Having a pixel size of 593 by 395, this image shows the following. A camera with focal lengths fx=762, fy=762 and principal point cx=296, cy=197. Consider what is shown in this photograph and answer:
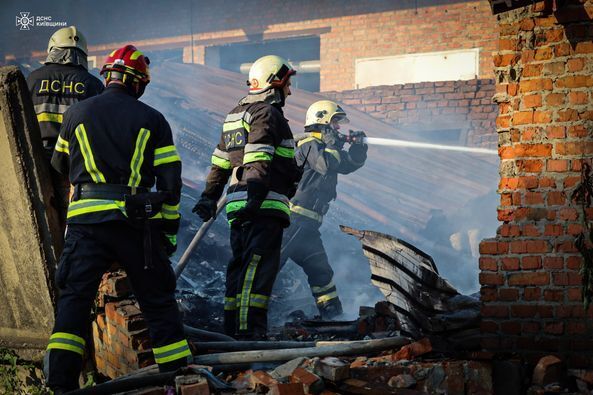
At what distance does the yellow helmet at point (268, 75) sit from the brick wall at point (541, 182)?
1707 mm

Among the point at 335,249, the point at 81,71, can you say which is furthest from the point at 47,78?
the point at 335,249

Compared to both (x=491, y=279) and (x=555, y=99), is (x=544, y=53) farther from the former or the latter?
(x=491, y=279)

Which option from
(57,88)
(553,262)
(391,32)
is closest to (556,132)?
(553,262)

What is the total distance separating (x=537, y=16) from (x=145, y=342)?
289cm

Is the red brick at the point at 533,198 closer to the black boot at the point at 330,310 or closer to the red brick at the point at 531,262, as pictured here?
the red brick at the point at 531,262

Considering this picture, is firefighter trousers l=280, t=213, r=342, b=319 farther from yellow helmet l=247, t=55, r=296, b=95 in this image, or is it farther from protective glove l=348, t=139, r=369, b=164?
yellow helmet l=247, t=55, r=296, b=95

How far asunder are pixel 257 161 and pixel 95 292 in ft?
5.03

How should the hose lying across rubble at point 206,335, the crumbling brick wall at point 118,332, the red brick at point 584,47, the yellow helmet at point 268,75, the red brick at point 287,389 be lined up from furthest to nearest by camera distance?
the yellow helmet at point 268,75 < the hose lying across rubble at point 206,335 < the crumbling brick wall at point 118,332 < the red brick at point 584,47 < the red brick at point 287,389

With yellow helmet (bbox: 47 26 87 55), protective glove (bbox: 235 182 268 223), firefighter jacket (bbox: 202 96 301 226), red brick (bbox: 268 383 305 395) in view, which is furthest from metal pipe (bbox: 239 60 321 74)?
red brick (bbox: 268 383 305 395)

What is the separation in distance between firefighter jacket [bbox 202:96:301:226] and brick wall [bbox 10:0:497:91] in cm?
1057

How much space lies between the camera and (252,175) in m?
5.04

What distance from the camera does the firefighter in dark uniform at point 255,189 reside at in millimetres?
5055

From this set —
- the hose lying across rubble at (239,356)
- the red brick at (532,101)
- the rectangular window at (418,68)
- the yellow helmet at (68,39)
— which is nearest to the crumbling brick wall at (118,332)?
the hose lying across rubble at (239,356)

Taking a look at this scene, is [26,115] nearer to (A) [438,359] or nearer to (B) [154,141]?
(B) [154,141]
